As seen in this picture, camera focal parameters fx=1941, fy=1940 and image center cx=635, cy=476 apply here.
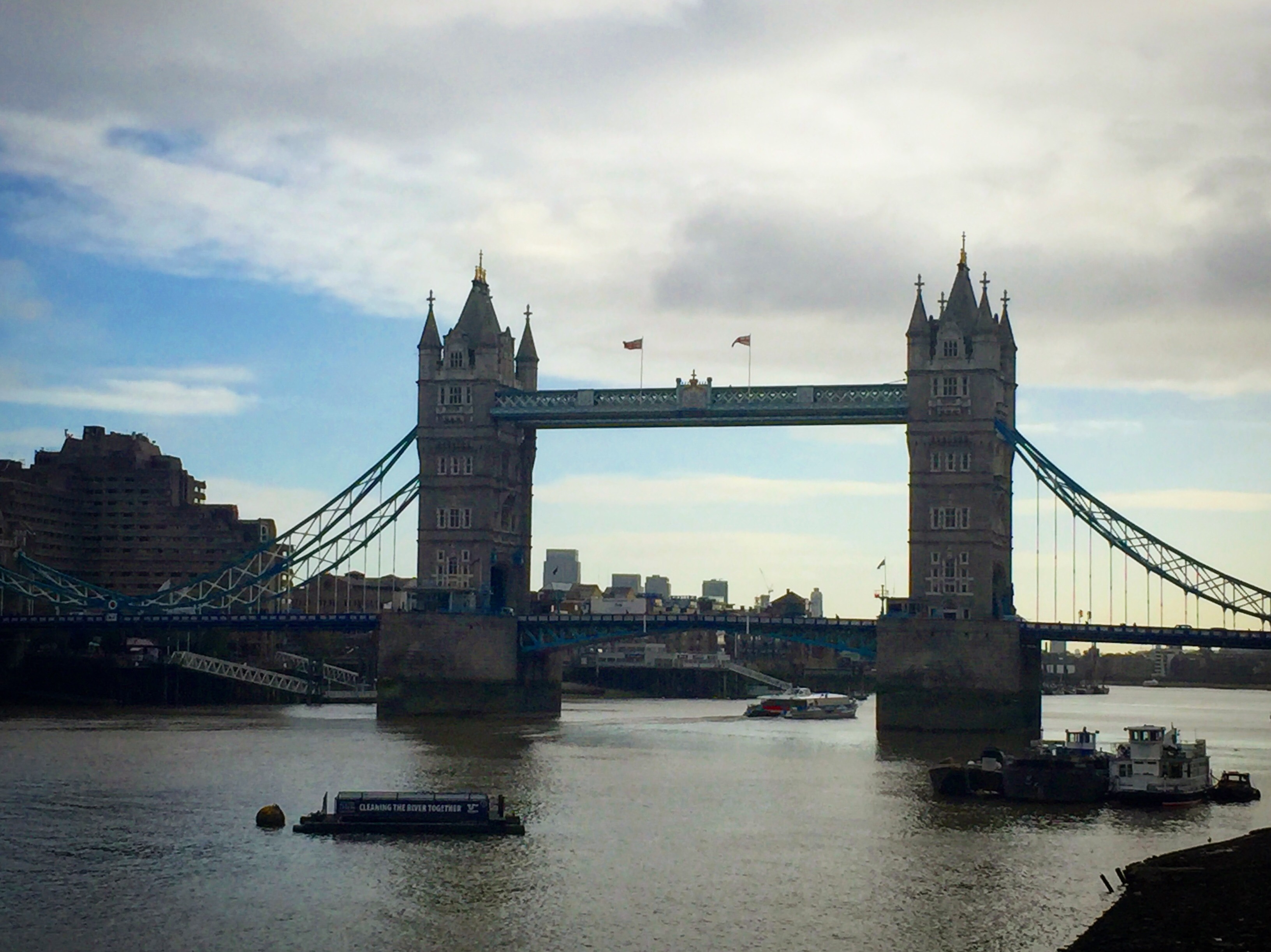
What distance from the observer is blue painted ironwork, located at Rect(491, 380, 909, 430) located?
409ft

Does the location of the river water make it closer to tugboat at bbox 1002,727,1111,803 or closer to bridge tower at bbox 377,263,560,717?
tugboat at bbox 1002,727,1111,803

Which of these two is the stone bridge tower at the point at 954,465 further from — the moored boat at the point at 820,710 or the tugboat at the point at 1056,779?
the tugboat at the point at 1056,779

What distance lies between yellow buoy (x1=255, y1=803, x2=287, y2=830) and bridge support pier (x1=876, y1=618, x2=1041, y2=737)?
191 feet

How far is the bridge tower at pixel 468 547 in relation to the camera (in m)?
130

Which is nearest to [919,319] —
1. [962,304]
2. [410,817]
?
[962,304]

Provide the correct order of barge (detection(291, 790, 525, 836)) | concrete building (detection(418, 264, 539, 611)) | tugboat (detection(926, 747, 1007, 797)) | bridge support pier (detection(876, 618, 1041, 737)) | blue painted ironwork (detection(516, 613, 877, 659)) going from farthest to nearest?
concrete building (detection(418, 264, 539, 611))
blue painted ironwork (detection(516, 613, 877, 659))
bridge support pier (detection(876, 618, 1041, 737))
tugboat (detection(926, 747, 1007, 797))
barge (detection(291, 790, 525, 836))

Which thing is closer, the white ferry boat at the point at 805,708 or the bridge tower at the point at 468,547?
the bridge tower at the point at 468,547

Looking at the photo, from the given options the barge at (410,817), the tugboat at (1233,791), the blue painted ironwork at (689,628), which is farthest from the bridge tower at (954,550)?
the barge at (410,817)

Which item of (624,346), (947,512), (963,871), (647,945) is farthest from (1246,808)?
(624,346)

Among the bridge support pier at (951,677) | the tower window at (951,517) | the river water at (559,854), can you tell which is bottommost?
the river water at (559,854)

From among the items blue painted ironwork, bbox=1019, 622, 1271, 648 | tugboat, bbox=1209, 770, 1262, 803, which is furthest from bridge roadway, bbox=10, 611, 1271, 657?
tugboat, bbox=1209, 770, 1262, 803

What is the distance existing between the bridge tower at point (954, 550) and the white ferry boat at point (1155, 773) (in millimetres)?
37456

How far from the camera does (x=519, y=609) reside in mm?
137250

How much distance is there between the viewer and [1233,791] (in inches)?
3083
